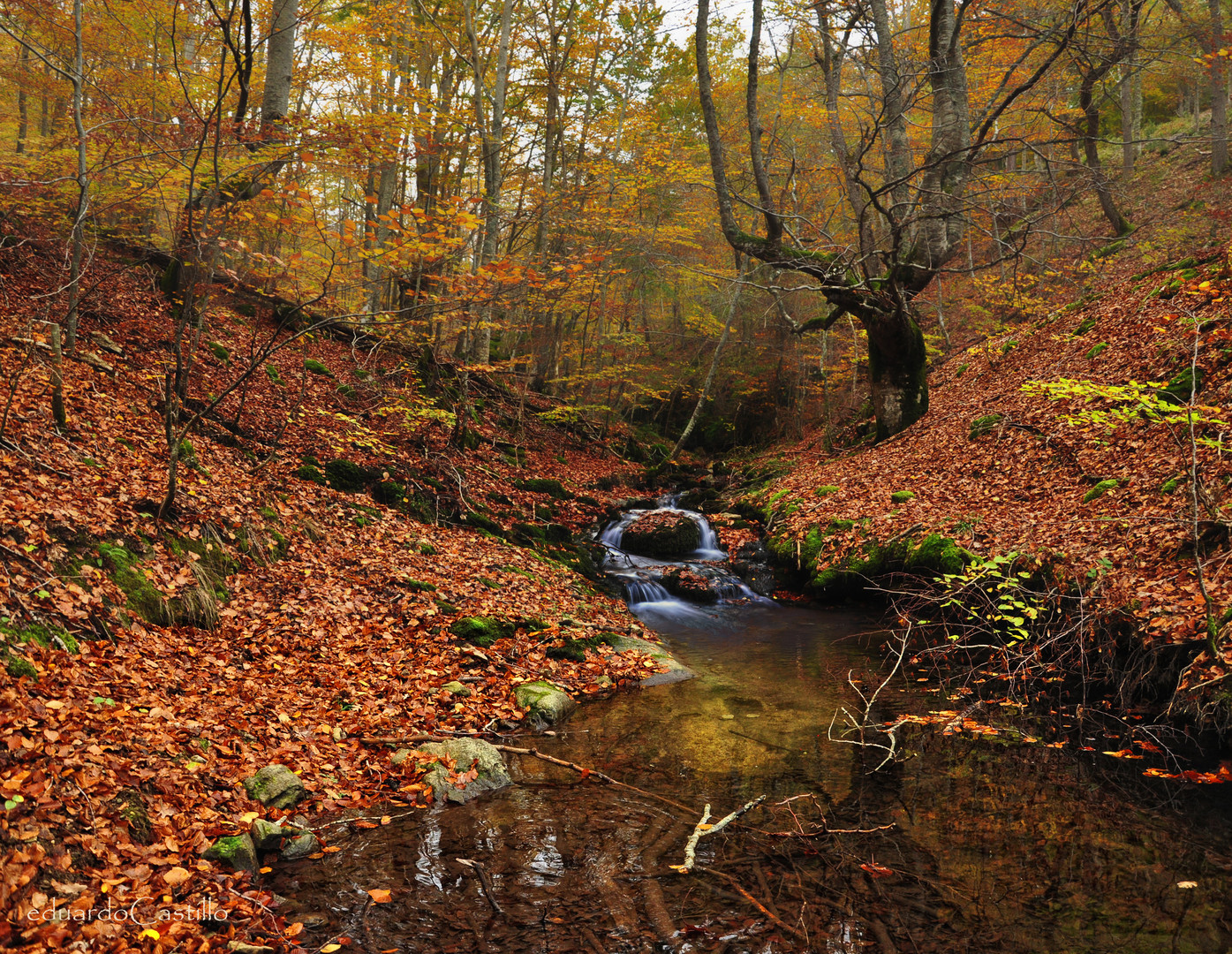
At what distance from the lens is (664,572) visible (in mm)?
11523

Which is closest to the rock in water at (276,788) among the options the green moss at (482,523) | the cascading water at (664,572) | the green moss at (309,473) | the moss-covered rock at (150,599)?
the moss-covered rock at (150,599)

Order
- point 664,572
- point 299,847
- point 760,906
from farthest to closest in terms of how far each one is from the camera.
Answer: point 664,572, point 299,847, point 760,906

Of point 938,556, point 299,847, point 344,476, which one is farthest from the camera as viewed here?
point 344,476

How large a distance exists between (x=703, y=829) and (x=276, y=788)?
8.71 ft

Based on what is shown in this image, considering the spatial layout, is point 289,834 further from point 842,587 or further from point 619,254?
point 619,254

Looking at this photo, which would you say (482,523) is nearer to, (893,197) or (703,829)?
(703,829)

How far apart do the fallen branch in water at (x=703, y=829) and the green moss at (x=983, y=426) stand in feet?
26.7

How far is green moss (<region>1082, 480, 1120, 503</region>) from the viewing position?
23.3 ft

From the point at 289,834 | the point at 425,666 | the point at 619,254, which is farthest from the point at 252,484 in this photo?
the point at 619,254

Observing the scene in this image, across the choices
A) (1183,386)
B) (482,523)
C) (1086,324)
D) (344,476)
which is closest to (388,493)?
(344,476)

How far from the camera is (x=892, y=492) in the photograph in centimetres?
1034

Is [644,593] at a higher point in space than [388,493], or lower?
lower

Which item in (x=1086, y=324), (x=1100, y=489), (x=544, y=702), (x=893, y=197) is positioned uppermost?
(x=893, y=197)

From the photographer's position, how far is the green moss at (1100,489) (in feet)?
23.3
